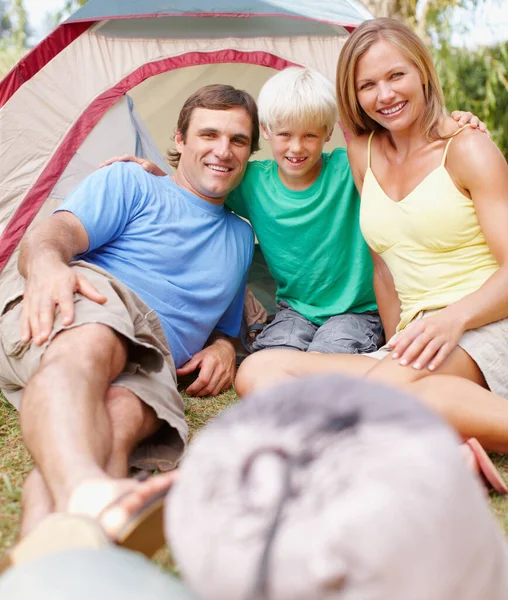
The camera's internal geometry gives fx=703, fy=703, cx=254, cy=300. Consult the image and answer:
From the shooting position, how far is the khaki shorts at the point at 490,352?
1.65 metres

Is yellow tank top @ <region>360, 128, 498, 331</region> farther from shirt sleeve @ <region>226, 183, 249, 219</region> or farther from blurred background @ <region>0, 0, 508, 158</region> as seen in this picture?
blurred background @ <region>0, 0, 508, 158</region>

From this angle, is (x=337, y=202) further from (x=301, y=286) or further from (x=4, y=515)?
(x=4, y=515)

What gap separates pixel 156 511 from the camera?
883mm

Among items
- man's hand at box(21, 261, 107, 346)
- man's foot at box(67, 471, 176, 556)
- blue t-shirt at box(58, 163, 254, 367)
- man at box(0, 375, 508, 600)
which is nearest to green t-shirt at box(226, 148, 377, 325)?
blue t-shirt at box(58, 163, 254, 367)

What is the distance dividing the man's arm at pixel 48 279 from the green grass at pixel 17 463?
0.33m

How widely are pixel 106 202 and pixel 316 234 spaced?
64 cm

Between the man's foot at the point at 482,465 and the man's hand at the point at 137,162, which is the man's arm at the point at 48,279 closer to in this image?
the man's hand at the point at 137,162

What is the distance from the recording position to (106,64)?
251 cm

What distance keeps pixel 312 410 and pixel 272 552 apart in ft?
0.44

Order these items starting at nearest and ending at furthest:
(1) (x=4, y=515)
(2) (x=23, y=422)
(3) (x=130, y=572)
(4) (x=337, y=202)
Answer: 1. (3) (x=130, y=572)
2. (2) (x=23, y=422)
3. (1) (x=4, y=515)
4. (4) (x=337, y=202)

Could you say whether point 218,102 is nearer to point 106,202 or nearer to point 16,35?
point 106,202

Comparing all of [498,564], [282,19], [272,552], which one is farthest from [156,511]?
[282,19]

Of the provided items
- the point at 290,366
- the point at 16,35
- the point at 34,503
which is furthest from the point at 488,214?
the point at 16,35

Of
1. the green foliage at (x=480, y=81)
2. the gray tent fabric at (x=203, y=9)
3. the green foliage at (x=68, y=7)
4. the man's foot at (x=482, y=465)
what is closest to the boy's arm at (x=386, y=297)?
the man's foot at (x=482, y=465)
